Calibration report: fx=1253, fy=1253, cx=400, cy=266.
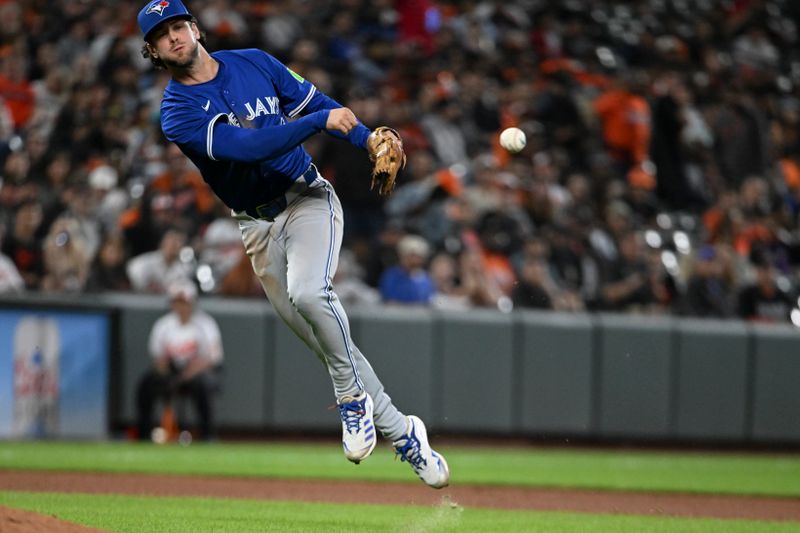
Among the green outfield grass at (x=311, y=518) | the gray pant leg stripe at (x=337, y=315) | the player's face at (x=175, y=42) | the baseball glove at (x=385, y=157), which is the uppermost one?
the player's face at (x=175, y=42)

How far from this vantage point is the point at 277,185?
5828 mm

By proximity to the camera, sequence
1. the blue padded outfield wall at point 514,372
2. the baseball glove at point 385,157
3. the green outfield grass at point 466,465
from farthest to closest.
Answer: the blue padded outfield wall at point 514,372, the green outfield grass at point 466,465, the baseball glove at point 385,157

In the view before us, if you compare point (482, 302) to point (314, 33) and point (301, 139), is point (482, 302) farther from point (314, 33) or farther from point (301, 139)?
point (301, 139)

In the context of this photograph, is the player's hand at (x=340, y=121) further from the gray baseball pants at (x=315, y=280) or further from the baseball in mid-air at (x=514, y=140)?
the baseball in mid-air at (x=514, y=140)

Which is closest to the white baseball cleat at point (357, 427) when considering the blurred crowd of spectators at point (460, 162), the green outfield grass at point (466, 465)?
the green outfield grass at point (466, 465)

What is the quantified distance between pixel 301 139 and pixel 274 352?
7305mm

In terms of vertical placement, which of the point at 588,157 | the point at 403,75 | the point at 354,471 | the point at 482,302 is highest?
the point at 403,75

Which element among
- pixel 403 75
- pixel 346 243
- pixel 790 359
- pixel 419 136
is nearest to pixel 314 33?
pixel 403 75

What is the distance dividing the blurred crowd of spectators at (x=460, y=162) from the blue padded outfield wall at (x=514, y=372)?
299 mm

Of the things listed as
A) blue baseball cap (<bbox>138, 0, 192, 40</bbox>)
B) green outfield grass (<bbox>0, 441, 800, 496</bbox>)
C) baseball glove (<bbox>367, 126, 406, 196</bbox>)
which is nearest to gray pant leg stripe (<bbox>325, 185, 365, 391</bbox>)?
baseball glove (<bbox>367, 126, 406, 196</bbox>)

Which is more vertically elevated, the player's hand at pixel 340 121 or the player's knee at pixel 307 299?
the player's hand at pixel 340 121

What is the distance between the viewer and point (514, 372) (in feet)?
42.4

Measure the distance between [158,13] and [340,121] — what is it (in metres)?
0.98

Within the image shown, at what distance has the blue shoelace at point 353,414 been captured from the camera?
18.5ft
